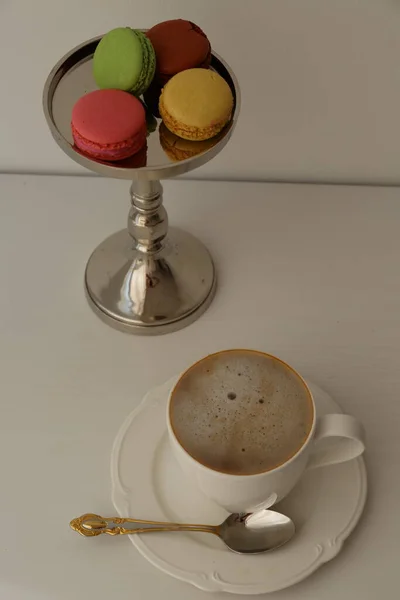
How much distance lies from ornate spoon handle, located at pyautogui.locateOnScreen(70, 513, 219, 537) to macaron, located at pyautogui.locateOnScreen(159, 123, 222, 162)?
0.28 m

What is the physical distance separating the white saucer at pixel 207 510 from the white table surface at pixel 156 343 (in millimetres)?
18

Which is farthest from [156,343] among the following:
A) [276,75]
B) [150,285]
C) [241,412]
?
[276,75]

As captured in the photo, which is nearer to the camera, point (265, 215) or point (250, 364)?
point (250, 364)

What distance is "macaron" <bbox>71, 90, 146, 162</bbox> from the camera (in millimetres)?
542

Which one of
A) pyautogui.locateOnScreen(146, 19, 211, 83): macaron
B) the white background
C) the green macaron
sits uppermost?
the white background

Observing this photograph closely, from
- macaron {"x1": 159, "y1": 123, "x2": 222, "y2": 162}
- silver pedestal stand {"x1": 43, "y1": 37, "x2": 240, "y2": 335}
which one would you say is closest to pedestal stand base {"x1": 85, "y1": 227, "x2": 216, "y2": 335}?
silver pedestal stand {"x1": 43, "y1": 37, "x2": 240, "y2": 335}

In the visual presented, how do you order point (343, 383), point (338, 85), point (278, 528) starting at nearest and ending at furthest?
1. point (278, 528)
2. point (343, 383)
3. point (338, 85)

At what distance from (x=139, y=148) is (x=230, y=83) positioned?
0.36 feet

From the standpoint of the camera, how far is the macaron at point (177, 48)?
0.58m

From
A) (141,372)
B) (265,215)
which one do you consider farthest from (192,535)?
(265,215)

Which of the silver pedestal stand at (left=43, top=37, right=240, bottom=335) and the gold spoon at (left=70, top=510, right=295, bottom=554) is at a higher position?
the silver pedestal stand at (left=43, top=37, right=240, bottom=335)

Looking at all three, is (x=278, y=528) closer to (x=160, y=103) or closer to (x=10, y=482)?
(x=10, y=482)

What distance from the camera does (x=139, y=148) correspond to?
57 cm

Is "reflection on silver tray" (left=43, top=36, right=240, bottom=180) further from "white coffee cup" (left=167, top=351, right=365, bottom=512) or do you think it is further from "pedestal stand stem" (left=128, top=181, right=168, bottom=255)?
"white coffee cup" (left=167, top=351, right=365, bottom=512)
